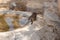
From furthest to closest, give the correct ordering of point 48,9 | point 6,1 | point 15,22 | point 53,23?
point 6,1 < point 48,9 < point 15,22 < point 53,23

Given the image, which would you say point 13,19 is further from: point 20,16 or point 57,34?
point 57,34

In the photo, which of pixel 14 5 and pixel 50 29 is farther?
pixel 14 5

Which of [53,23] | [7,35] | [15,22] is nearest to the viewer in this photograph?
[7,35]

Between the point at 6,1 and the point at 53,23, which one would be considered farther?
the point at 6,1

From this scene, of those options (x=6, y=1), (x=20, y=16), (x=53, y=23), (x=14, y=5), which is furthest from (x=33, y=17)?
(x=6, y=1)

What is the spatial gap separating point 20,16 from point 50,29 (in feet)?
1.89

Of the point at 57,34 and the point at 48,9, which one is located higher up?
the point at 48,9

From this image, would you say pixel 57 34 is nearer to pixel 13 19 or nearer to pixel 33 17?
pixel 33 17

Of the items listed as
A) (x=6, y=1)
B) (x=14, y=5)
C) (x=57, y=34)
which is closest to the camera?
(x=57, y=34)

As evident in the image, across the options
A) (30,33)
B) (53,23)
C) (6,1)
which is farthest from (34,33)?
(6,1)

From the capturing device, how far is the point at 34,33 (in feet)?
4.26

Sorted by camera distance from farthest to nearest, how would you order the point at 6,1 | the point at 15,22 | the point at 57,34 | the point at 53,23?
1. the point at 6,1
2. the point at 15,22
3. the point at 53,23
4. the point at 57,34

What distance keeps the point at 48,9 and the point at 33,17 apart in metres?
0.22

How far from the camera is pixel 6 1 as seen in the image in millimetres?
2770
